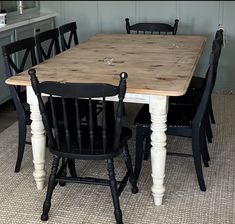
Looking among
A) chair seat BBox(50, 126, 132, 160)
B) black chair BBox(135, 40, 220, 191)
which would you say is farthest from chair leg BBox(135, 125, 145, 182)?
chair seat BBox(50, 126, 132, 160)

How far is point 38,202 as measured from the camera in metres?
2.42

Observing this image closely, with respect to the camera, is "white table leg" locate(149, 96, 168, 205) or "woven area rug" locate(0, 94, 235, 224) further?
"woven area rug" locate(0, 94, 235, 224)

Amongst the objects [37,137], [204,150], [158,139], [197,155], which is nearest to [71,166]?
[37,137]

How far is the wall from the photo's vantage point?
4.47 metres

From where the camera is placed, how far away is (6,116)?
3.94 meters

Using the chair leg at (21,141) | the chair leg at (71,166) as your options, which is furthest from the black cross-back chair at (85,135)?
the chair leg at (21,141)

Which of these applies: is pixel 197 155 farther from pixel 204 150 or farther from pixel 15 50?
pixel 15 50

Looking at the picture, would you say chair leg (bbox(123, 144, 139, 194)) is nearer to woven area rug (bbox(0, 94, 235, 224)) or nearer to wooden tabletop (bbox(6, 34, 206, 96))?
woven area rug (bbox(0, 94, 235, 224))

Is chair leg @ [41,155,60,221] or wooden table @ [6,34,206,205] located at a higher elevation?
wooden table @ [6,34,206,205]

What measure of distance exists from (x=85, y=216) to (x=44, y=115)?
60cm

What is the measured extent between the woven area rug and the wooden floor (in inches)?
24.8

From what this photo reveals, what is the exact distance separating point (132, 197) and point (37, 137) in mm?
651

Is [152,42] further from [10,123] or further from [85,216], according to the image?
[85,216]

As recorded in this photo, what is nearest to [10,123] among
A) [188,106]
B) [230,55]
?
[188,106]
